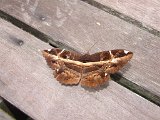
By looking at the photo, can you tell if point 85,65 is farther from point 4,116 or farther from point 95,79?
point 4,116

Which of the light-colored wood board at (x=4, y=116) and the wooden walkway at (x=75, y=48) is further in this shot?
the light-colored wood board at (x=4, y=116)

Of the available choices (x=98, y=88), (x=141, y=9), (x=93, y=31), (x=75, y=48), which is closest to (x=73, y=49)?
(x=75, y=48)

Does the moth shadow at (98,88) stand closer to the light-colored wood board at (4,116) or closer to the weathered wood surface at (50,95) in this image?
the weathered wood surface at (50,95)

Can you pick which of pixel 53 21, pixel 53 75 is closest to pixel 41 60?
pixel 53 75

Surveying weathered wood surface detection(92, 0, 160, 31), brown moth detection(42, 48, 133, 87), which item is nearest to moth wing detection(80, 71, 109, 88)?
brown moth detection(42, 48, 133, 87)

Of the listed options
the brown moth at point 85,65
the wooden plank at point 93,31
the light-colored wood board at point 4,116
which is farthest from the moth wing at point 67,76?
the light-colored wood board at point 4,116

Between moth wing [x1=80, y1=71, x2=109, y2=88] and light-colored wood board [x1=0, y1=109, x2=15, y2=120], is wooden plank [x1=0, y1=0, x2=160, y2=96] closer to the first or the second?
moth wing [x1=80, y1=71, x2=109, y2=88]

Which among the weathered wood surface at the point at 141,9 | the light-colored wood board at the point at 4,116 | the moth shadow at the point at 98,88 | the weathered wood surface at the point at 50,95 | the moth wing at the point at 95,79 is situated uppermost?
the weathered wood surface at the point at 141,9
